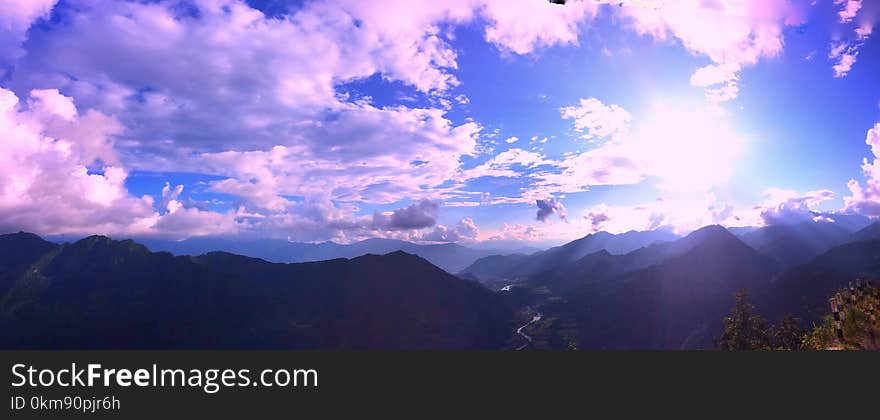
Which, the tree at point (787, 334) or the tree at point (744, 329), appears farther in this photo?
the tree at point (787, 334)

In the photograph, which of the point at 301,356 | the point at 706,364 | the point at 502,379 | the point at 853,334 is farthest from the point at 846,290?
the point at 301,356

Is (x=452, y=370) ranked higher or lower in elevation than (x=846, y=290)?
lower

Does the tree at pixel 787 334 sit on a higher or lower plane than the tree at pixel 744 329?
lower

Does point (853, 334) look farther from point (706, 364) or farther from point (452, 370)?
point (452, 370)

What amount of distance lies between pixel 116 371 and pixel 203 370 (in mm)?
4948

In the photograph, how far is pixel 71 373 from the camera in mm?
23469

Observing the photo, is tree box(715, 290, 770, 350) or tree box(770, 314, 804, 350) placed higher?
tree box(715, 290, 770, 350)

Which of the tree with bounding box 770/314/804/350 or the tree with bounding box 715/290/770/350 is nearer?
the tree with bounding box 715/290/770/350

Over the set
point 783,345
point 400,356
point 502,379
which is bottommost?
point 783,345

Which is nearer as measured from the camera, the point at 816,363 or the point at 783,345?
the point at 816,363

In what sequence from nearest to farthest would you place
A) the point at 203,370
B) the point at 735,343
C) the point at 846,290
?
the point at 203,370 < the point at 846,290 < the point at 735,343

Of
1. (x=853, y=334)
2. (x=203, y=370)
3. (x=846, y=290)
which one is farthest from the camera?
(x=846, y=290)

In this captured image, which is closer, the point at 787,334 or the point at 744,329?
the point at 744,329

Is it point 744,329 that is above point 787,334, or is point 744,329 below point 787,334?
above
